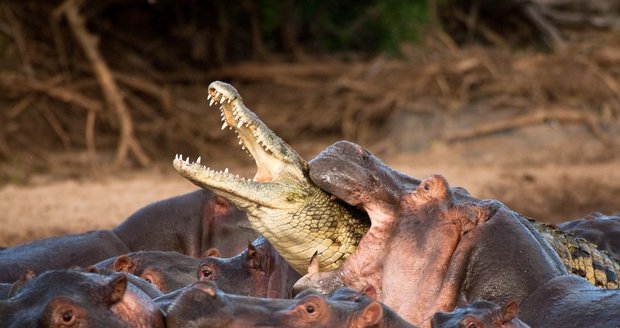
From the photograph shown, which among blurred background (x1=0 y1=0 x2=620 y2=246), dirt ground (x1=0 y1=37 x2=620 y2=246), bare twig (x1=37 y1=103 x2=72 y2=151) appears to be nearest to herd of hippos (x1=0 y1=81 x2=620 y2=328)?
blurred background (x1=0 y1=0 x2=620 y2=246)

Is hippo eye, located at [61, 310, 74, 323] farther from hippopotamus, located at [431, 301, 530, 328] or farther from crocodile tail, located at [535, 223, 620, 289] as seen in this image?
crocodile tail, located at [535, 223, 620, 289]

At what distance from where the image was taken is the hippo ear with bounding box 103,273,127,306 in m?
3.02

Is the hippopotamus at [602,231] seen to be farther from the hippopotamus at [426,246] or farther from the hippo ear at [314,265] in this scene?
the hippo ear at [314,265]

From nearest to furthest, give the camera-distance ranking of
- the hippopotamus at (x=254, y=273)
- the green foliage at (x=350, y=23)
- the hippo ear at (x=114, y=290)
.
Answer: the hippo ear at (x=114, y=290) → the hippopotamus at (x=254, y=273) → the green foliage at (x=350, y=23)

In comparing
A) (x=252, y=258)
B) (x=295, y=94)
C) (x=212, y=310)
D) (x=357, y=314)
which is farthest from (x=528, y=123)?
(x=212, y=310)

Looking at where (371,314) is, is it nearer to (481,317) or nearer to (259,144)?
(481,317)

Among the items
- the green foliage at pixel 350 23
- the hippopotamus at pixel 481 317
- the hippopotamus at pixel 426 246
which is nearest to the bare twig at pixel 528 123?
the green foliage at pixel 350 23

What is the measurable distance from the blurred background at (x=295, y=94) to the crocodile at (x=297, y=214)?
5.85 m

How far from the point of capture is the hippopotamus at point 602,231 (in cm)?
484

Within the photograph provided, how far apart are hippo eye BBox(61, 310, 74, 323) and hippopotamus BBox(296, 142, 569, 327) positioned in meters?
1.15

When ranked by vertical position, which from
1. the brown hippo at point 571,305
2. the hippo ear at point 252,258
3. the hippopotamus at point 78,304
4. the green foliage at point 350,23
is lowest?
the hippopotamus at point 78,304

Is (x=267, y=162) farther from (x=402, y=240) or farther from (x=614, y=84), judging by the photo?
(x=614, y=84)

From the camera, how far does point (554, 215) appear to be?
9477 mm

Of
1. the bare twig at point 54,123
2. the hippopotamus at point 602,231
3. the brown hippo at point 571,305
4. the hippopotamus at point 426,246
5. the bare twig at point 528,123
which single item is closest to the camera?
the brown hippo at point 571,305
